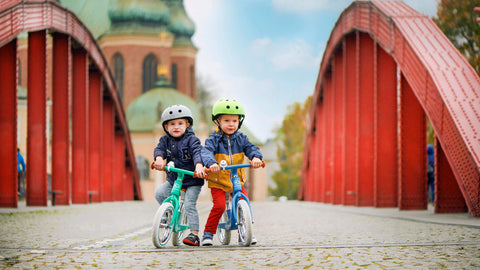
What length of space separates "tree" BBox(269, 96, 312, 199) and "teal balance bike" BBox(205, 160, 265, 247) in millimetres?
61312

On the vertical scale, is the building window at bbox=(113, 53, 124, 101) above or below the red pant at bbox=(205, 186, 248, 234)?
above

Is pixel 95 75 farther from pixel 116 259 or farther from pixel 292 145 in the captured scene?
pixel 292 145

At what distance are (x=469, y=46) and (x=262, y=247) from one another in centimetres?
1646

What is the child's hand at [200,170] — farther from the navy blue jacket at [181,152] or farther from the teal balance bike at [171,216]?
the navy blue jacket at [181,152]

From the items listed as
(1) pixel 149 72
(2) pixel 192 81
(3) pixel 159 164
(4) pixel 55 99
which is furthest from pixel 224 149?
(2) pixel 192 81

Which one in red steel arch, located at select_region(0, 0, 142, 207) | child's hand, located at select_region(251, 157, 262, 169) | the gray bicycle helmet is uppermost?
red steel arch, located at select_region(0, 0, 142, 207)

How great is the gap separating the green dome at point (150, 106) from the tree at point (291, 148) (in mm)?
8505

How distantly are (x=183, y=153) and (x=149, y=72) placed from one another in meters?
61.7

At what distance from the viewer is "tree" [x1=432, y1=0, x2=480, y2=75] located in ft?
72.2

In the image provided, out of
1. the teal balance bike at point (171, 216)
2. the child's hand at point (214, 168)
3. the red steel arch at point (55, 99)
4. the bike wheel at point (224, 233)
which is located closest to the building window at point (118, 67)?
the red steel arch at point (55, 99)

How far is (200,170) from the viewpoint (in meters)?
7.09

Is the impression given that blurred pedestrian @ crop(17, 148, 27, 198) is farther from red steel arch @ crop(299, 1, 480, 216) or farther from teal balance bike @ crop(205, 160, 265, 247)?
teal balance bike @ crop(205, 160, 265, 247)

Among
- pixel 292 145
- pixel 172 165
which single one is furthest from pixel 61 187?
pixel 292 145

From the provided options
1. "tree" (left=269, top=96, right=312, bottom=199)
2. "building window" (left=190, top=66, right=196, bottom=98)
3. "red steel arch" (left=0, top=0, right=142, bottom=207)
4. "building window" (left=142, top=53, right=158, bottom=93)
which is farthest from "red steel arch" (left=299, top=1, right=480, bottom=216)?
"building window" (left=190, top=66, right=196, bottom=98)
